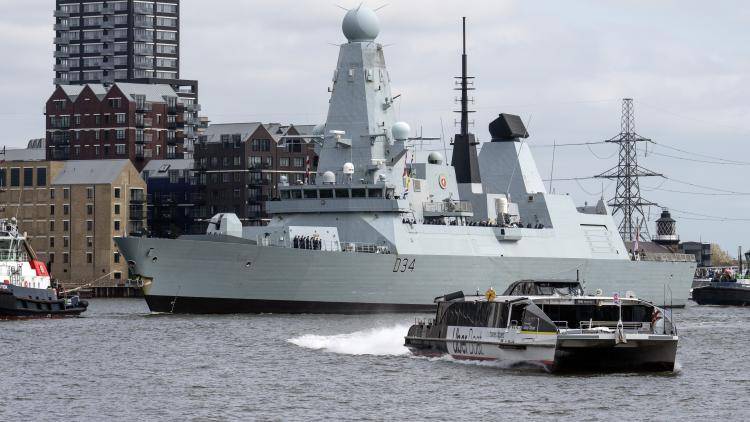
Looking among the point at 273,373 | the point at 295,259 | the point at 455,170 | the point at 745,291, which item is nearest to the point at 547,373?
the point at 273,373

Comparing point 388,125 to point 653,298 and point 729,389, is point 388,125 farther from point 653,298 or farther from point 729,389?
point 729,389

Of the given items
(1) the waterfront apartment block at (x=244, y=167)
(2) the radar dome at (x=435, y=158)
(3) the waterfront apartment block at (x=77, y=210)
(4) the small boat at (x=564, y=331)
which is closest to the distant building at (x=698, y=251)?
(1) the waterfront apartment block at (x=244, y=167)

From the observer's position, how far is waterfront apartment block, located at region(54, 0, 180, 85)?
599 feet

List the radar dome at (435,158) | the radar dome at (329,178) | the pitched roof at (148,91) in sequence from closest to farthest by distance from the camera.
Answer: the radar dome at (329,178), the radar dome at (435,158), the pitched roof at (148,91)

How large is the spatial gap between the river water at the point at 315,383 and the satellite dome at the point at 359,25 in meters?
23.8

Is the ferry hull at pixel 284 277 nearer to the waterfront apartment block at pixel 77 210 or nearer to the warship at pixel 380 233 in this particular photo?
the warship at pixel 380 233

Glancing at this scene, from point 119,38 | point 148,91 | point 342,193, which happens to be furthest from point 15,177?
point 342,193

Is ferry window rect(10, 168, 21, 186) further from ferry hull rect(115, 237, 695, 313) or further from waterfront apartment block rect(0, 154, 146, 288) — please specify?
ferry hull rect(115, 237, 695, 313)

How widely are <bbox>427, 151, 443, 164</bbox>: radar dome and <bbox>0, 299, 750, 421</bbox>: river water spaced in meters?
23.6

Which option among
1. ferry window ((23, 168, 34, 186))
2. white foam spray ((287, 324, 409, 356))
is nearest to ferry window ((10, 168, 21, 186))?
ferry window ((23, 168, 34, 186))

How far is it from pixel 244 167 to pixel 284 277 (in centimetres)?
7427

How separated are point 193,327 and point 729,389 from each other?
26224mm

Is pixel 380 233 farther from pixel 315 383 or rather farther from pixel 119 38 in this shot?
pixel 119 38

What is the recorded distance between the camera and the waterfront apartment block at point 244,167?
5522 inches
